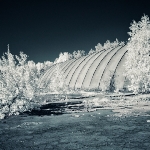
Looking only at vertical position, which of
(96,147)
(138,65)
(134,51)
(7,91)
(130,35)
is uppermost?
(130,35)

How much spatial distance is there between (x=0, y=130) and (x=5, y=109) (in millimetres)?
6371

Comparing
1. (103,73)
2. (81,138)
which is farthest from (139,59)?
(81,138)

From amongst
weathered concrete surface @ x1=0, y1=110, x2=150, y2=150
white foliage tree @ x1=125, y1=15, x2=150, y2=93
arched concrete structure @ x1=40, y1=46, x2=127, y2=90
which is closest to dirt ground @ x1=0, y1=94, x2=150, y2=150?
weathered concrete surface @ x1=0, y1=110, x2=150, y2=150

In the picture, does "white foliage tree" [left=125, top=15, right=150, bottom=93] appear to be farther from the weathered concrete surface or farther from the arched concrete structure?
the weathered concrete surface

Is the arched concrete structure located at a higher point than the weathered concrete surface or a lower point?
higher

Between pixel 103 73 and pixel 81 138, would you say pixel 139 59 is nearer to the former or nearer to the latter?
pixel 103 73

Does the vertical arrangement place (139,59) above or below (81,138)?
above

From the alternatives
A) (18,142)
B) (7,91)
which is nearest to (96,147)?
(18,142)

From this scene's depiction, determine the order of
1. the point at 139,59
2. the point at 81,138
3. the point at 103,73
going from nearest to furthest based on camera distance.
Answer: the point at 81,138, the point at 139,59, the point at 103,73

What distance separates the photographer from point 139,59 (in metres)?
26.4

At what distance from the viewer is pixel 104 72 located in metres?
36.2

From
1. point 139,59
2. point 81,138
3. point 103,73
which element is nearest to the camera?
point 81,138

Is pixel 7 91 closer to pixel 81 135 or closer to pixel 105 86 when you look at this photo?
pixel 81 135

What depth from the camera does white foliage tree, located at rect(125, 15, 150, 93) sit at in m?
24.3
